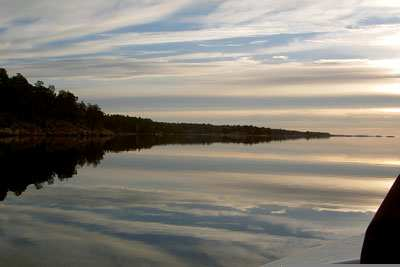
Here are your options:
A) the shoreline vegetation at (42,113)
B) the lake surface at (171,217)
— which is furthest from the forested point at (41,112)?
the lake surface at (171,217)

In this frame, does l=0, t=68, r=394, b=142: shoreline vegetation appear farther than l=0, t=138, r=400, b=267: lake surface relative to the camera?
Yes

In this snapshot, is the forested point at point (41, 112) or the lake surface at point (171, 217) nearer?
the lake surface at point (171, 217)

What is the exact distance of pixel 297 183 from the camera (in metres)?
22.5

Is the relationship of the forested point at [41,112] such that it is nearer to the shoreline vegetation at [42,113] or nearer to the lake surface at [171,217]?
the shoreline vegetation at [42,113]

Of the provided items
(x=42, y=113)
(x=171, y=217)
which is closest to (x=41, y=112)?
(x=42, y=113)

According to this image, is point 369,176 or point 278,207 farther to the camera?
point 369,176

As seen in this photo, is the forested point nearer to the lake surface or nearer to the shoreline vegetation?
the shoreline vegetation

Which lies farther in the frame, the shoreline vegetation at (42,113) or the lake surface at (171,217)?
the shoreline vegetation at (42,113)

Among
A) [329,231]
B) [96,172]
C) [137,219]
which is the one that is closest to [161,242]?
[137,219]

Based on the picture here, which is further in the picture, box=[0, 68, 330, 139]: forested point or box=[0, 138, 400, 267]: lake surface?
box=[0, 68, 330, 139]: forested point

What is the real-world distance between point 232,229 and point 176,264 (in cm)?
313

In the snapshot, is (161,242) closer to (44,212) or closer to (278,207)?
(44,212)

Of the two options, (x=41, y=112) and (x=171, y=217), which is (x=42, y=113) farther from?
(x=171, y=217)

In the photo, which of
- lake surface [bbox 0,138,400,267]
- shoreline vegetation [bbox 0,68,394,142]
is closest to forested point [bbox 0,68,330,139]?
shoreline vegetation [bbox 0,68,394,142]
